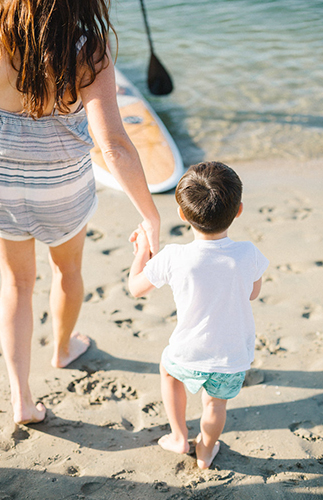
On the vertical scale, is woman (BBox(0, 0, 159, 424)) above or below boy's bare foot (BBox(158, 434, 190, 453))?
above

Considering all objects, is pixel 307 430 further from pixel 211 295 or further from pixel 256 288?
pixel 211 295

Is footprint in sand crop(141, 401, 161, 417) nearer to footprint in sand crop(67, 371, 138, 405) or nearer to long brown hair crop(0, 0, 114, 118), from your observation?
footprint in sand crop(67, 371, 138, 405)

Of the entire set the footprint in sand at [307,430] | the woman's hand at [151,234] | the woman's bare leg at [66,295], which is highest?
the woman's hand at [151,234]

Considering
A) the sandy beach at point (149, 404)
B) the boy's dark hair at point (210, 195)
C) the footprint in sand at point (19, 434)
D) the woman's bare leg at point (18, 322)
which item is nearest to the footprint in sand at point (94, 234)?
the sandy beach at point (149, 404)

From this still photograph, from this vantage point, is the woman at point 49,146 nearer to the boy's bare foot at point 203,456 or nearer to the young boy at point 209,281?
the young boy at point 209,281

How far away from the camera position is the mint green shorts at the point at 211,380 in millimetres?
1483

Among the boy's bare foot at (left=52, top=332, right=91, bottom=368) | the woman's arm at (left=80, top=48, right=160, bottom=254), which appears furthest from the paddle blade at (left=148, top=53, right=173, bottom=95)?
the woman's arm at (left=80, top=48, right=160, bottom=254)

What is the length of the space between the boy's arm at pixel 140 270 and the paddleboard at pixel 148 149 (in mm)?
2028

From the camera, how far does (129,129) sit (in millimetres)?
4609

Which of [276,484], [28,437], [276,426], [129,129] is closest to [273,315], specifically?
[276,426]

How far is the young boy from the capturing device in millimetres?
1299

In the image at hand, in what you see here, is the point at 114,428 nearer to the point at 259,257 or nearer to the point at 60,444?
the point at 60,444

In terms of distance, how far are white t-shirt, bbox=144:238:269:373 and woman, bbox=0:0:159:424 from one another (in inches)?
8.1

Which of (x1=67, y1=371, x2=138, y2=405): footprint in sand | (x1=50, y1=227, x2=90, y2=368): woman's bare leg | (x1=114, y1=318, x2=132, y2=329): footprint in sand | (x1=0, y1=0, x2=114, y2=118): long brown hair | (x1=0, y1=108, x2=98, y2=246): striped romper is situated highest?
(x1=0, y1=0, x2=114, y2=118): long brown hair
